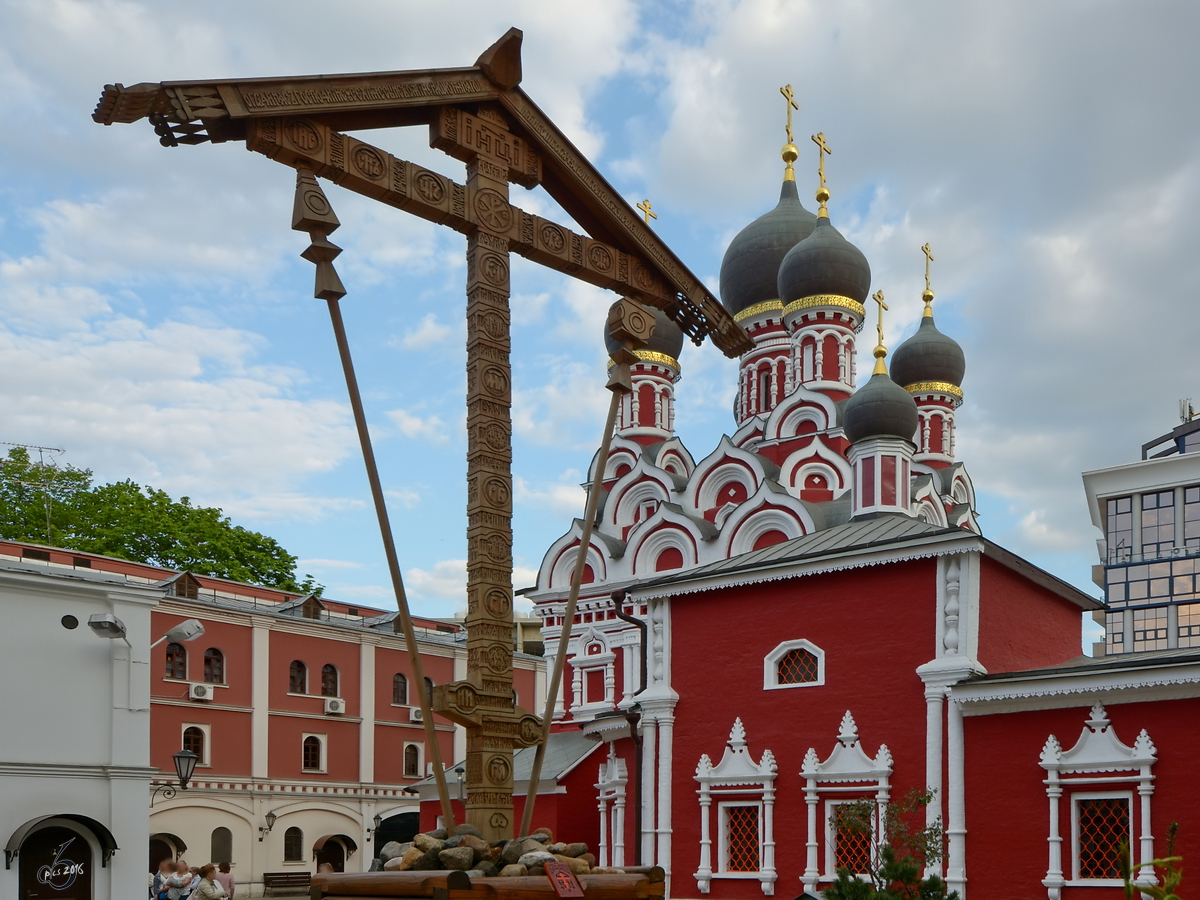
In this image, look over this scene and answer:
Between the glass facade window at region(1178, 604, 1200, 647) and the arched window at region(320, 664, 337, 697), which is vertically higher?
the glass facade window at region(1178, 604, 1200, 647)

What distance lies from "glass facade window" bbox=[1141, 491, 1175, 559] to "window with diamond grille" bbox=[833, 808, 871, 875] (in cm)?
2846

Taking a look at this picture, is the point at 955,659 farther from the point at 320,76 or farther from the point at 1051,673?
the point at 320,76

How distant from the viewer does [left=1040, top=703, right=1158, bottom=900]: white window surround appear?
12.6 m

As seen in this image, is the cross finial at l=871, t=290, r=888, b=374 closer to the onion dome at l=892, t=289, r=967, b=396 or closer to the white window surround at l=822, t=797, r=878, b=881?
the onion dome at l=892, t=289, r=967, b=396

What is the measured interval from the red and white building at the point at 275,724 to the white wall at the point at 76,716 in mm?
12193

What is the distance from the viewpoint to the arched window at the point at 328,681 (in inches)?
1249

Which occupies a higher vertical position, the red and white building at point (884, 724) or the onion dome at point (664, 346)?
the onion dome at point (664, 346)

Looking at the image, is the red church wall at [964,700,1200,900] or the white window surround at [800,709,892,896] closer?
the red church wall at [964,700,1200,900]

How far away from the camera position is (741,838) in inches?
625

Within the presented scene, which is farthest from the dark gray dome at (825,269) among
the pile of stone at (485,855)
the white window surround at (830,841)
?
the pile of stone at (485,855)

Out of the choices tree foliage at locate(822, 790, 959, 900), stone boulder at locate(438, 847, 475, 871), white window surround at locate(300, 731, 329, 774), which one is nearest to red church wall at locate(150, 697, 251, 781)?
white window surround at locate(300, 731, 329, 774)

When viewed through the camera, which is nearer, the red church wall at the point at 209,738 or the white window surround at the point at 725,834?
the white window surround at the point at 725,834

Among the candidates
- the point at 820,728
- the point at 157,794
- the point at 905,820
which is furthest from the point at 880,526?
the point at 157,794

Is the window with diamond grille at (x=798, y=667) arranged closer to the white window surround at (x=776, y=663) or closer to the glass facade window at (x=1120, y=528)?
the white window surround at (x=776, y=663)
